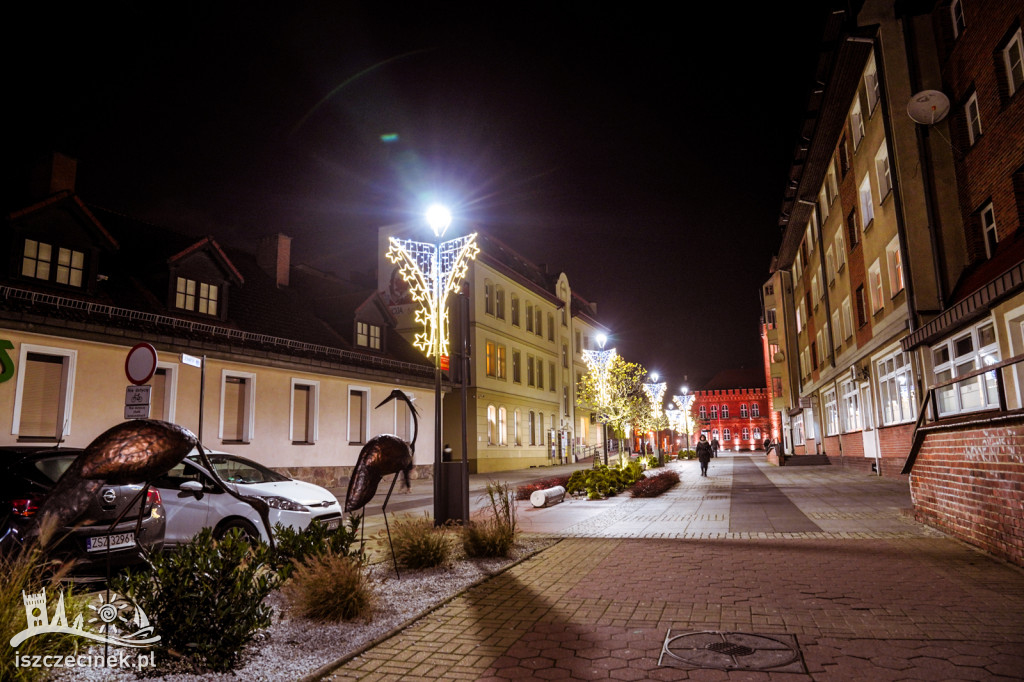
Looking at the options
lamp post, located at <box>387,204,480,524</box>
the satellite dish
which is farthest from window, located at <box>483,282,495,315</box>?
lamp post, located at <box>387,204,480,524</box>

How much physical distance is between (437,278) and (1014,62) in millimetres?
13293

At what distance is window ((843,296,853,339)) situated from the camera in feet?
89.5

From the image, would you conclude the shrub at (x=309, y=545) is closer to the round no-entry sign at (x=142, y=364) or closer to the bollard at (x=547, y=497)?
the round no-entry sign at (x=142, y=364)

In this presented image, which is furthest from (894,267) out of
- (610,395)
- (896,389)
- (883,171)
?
(610,395)

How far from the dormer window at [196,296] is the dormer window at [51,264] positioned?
276 centimetres

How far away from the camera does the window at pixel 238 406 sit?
65.6 ft

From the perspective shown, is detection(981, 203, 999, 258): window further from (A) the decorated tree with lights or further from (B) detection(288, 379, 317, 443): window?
(B) detection(288, 379, 317, 443): window

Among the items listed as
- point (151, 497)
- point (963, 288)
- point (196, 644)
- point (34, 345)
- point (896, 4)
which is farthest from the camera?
point (896, 4)

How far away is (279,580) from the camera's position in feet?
17.5

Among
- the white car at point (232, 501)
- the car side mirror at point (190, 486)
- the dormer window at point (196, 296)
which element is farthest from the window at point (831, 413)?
the car side mirror at point (190, 486)

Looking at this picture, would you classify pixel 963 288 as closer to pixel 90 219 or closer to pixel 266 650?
pixel 266 650

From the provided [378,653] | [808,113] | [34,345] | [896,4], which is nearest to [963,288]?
[896,4]

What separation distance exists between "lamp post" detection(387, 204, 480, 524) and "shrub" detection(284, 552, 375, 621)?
5063mm

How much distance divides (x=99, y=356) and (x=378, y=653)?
50.7 ft
